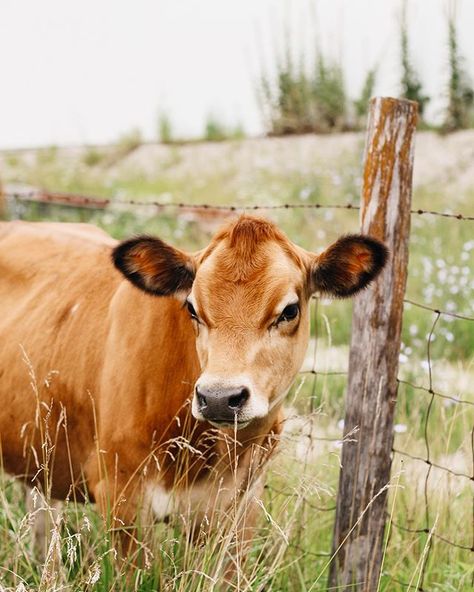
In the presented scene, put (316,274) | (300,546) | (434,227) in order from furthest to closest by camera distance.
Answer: (434,227)
(300,546)
(316,274)

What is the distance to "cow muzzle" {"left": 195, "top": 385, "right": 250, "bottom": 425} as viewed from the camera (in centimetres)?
269

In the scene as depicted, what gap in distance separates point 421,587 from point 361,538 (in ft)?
0.94

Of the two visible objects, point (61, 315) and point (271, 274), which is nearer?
point (271, 274)

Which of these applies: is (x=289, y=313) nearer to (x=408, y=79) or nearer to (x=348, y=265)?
(x=348, y=265)

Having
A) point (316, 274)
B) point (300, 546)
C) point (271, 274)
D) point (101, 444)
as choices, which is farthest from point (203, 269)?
point (300, 546)

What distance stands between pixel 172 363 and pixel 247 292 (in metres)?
0.50

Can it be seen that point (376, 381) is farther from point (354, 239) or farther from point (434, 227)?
point (434, 227)

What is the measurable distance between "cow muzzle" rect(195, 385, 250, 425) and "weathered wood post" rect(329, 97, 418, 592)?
739 millimetres

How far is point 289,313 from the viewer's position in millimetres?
3080

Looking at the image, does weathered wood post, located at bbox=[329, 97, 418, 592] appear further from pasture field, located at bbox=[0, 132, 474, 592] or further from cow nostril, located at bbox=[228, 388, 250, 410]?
cow nostril, located at bbox=[228, 388, 250, 410]

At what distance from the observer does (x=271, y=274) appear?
10.00ft

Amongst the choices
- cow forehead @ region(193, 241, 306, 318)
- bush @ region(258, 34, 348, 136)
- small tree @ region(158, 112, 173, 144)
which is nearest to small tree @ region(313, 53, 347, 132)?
bush @ region(258, 34, 348, 136)

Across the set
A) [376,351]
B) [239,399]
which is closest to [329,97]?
[376,351]

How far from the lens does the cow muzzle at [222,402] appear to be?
269cm
